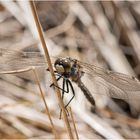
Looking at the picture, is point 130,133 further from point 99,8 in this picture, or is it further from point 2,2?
point 2,2

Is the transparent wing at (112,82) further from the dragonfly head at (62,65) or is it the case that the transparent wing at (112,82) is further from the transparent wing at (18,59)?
the transparent wing at (18,59)

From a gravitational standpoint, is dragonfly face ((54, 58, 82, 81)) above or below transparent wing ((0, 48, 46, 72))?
below

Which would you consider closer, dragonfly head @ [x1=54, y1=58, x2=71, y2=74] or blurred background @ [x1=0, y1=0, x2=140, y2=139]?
dragonfly head @ [x1=54, y1=58, x2=71, y2=74]

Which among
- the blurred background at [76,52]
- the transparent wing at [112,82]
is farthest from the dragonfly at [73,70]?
the blurred background at [76,52]

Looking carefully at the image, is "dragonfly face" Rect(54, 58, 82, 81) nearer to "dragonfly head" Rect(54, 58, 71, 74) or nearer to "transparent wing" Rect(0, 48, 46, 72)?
"dragonfly head" Rect(54, 58, 71, 74)

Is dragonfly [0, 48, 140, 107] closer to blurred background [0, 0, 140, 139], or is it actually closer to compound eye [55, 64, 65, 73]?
compound eye [55, 64, 65, 73]

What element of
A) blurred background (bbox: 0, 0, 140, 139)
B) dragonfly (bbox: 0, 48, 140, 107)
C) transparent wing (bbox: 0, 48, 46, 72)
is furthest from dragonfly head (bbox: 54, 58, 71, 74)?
blurred background (bbox: 0, 0, 140, 139)

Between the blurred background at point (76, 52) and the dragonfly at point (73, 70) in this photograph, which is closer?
the dragonfly at point (73, 70)
